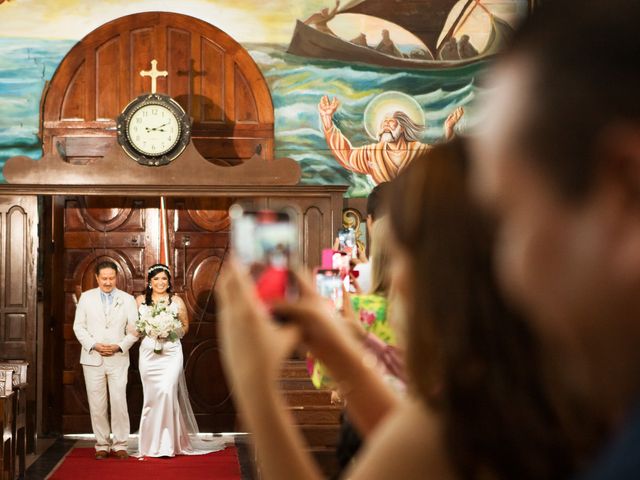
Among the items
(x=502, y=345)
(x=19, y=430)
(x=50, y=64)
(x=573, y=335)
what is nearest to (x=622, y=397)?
(x=573, y=335)

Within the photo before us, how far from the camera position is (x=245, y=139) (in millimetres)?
12781

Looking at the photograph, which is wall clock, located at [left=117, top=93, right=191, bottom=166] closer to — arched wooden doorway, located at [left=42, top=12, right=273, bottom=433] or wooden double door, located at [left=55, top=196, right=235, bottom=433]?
arched wooden doorway, located at [left=42, top=12, right=273, bottom=433]

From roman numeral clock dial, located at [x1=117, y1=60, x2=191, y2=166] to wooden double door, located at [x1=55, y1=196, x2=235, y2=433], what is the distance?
112 centimetres

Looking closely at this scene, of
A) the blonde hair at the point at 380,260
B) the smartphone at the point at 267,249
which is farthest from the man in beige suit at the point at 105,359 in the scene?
the smartphone at the point at 267,249

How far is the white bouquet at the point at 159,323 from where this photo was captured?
11.0 meters

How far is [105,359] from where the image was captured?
11.2 m

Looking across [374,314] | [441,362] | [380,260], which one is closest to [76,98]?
[374,314]

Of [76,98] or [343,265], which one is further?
[76,98]

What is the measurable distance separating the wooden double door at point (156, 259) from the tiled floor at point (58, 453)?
1.98ft

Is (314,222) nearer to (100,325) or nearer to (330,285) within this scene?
(100,325)

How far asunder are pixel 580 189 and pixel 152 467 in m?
10.4

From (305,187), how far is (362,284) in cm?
627

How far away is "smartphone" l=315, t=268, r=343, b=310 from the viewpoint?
9.32 ft

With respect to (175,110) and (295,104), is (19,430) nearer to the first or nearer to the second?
(175,110)
